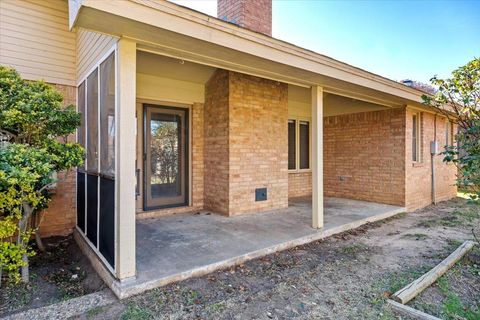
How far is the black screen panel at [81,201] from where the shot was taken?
4391 millimetres

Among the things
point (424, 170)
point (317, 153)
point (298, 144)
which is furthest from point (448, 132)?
point (317, 153)

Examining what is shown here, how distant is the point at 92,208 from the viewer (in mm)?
3826

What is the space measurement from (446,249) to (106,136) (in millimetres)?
4925

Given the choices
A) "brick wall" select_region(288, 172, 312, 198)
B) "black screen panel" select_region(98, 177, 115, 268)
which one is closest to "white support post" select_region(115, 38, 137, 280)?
"black screen panel" select_region(98, 177, 115, 268)

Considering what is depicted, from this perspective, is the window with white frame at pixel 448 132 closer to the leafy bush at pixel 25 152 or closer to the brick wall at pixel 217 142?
the brick wall at pixel 217 142

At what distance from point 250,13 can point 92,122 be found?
506 centimetres

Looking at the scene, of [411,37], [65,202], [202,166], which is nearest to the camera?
[65,202]

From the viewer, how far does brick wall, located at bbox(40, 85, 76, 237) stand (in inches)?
191

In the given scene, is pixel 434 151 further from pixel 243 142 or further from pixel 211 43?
pixel 211 43

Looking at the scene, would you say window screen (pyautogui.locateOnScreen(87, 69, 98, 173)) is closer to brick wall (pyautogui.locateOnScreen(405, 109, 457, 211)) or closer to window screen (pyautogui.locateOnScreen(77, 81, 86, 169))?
window screen (pyautogui.locateOnScreen(77, 81, 86, 169))

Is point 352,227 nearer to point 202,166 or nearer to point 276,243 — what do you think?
point 276,243

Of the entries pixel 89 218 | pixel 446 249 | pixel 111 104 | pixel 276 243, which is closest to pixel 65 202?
pixel 89 218

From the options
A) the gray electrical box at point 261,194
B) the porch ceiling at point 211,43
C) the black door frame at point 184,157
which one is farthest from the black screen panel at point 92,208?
the gray electrical box at point 261,194

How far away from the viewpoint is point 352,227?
17.1 ft
